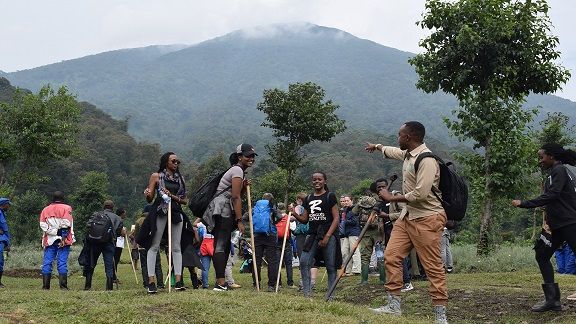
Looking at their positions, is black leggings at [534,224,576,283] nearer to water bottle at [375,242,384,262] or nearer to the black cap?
the black cap

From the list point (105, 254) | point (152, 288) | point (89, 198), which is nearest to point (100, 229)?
point (105, 254)

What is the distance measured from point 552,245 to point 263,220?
202 inches

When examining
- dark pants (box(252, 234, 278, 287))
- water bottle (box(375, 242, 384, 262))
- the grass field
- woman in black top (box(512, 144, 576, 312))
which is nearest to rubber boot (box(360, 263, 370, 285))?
water bottle (box(375, 242, 384, 262))

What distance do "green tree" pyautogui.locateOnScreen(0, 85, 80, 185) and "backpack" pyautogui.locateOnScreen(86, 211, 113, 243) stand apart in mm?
11773

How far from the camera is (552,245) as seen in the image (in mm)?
7863

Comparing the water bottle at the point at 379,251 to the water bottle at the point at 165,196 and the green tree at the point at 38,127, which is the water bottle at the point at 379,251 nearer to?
the water bottle at the point at 165,196

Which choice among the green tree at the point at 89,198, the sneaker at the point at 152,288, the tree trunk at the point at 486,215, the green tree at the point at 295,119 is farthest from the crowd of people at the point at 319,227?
the green tree at the point at 89,198

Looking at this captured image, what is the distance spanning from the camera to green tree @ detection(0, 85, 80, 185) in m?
22.9

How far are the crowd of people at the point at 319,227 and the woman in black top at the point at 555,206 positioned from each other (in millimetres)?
13

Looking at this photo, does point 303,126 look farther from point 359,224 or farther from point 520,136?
point 359,224

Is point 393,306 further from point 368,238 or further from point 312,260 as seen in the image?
point 368,238

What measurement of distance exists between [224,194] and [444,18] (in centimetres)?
1055

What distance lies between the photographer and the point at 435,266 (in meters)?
6.71

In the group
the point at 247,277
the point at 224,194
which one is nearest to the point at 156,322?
the point at 224,194
